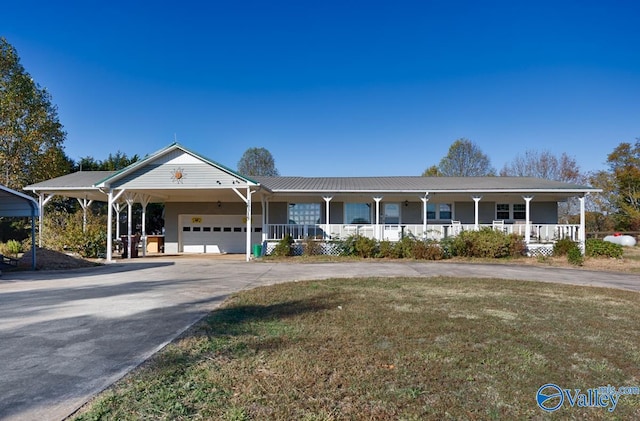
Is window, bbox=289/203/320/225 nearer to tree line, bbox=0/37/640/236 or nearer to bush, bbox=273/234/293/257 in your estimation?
bush, bbox=273/234/293/257

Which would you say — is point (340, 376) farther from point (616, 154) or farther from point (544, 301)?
point (616, 154)

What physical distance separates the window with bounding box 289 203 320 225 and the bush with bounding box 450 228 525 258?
23.0 feet

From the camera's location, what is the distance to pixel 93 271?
1191 cm

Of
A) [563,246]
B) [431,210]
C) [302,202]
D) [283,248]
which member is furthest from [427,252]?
[302,202]

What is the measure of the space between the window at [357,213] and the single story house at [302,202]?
0.17 ft

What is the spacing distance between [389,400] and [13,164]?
26.8 meters

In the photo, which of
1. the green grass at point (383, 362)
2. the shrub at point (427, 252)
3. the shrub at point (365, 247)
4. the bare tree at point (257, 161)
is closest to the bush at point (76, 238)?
the shrub at point (365, 247)

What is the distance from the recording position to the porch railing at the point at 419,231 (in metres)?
17.0

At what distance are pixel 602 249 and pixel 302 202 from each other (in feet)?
44.5

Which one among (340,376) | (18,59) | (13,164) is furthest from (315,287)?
(18,59)

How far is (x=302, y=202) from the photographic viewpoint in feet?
64.3

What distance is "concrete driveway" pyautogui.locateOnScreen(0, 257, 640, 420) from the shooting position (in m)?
3.27

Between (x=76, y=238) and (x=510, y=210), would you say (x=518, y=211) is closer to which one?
(x=510, y=210)

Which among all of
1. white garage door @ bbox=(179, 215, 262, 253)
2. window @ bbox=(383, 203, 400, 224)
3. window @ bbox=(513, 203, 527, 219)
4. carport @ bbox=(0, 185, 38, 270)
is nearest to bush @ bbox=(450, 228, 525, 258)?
window @ bbox=(513, 203, 527, 219)
